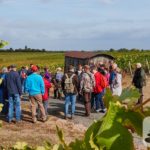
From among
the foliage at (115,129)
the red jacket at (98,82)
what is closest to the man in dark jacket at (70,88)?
the red jacket at (98,82)

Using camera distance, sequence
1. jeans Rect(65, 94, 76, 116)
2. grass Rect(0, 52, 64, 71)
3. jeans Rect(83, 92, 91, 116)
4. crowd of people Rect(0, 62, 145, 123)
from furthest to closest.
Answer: grass Rect(0, 52, 64, 71) < jeans Rect(83, 92, 91, 116) < jeans Rect(65, 94, 76, 116) < crowd of people Rect(0, 62, 145, 123)

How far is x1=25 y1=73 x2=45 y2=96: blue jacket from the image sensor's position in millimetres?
13914

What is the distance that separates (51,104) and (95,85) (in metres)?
3.81

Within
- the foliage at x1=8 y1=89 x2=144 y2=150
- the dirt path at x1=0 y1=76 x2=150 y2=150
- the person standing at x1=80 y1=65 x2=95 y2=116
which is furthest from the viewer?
the person standing at x1=80 y1=65 x2=95 y2=116

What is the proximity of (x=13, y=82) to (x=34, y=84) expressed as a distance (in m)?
0.73

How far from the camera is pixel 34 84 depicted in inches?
550

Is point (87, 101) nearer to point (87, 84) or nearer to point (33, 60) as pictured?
point (87, 84)

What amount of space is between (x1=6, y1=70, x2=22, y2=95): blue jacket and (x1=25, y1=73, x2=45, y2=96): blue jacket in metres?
0.39

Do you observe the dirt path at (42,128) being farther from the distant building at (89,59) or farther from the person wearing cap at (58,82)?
the distant building at (89,59)

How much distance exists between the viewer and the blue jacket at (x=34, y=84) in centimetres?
1391

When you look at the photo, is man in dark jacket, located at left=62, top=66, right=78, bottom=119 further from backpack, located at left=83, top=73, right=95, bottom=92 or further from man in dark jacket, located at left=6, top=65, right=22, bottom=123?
man in dark jacket, located at left=6, top=65, right=22, bottom=123

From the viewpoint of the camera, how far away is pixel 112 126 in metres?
1.05

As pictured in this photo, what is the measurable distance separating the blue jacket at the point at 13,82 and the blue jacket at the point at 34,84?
39 centimetres

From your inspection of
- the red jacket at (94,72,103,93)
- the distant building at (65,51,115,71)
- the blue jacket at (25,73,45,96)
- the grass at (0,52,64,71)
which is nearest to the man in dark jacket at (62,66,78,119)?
the red jacket at (94,72,103,93)
